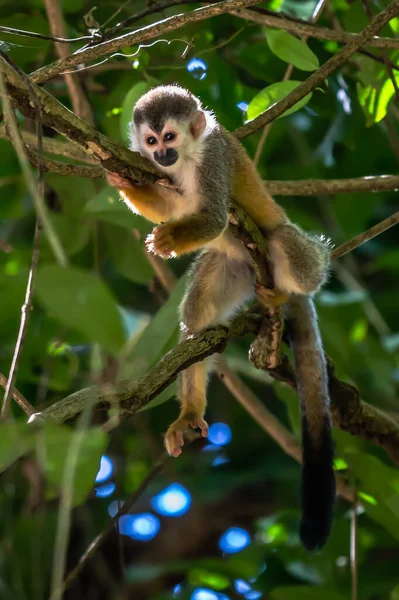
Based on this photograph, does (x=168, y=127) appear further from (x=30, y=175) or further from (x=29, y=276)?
(x=30, y=175)

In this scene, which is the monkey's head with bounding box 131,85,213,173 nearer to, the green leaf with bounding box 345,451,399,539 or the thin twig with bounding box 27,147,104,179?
the thin twig with bounding box 27,147,104,179

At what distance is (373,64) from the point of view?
348 cm

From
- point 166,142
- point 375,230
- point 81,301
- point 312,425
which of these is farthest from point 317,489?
point 81,301

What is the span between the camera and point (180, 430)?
3.31 meters

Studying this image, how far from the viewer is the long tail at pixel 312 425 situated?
116 inches

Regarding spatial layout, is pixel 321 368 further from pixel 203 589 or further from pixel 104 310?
pixel 104 310

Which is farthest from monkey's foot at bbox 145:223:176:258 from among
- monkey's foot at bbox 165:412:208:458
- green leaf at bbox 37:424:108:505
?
green leaf at bbox 37:424:108:505

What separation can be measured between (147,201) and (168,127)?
1.11 feet

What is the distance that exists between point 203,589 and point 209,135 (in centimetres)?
259

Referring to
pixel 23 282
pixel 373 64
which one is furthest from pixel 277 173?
pixel 23 282

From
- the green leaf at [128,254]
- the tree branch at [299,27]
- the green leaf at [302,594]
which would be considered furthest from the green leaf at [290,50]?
the green leaf at [302,594]

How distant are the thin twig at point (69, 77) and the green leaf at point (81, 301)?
8.94 feet

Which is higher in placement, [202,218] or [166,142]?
[166,142]

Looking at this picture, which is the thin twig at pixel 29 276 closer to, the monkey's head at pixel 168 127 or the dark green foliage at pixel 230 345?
the dark green foliage at pixel 230 345
